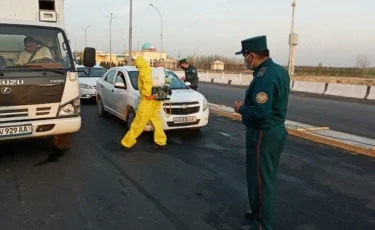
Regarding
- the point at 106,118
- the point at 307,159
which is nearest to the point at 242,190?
the point at 307,159

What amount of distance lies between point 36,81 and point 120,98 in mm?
3437

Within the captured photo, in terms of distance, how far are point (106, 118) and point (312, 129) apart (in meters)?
5.82

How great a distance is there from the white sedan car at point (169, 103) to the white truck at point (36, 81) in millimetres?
1841

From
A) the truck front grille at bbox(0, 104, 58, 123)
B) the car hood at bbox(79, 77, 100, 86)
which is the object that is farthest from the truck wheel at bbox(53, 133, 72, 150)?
the car hood at bbox(79, 77, 100, 86)

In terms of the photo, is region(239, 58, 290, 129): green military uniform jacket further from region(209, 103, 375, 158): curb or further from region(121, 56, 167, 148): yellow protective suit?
region(209, 103, 375, 158): curb

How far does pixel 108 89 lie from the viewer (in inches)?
394

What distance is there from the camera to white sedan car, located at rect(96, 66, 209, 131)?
780 centimetres

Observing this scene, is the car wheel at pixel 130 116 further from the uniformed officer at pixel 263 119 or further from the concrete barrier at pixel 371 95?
the concrete barrier at pixel 371 95

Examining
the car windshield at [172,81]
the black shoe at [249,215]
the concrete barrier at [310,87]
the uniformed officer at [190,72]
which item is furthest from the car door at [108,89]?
the concrete barrier at [310,87]

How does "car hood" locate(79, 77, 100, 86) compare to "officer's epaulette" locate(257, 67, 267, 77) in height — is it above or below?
below

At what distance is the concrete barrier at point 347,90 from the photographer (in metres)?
19.2

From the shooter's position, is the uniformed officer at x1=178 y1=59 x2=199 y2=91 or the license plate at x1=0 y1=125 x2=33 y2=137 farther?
the uniformed officer at x1=178 y1=59 x2=199 y2=91

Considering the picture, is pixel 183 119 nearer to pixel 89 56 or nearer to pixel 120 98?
Answer: pixel 120 98

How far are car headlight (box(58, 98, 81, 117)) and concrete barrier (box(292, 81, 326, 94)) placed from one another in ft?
62.4
